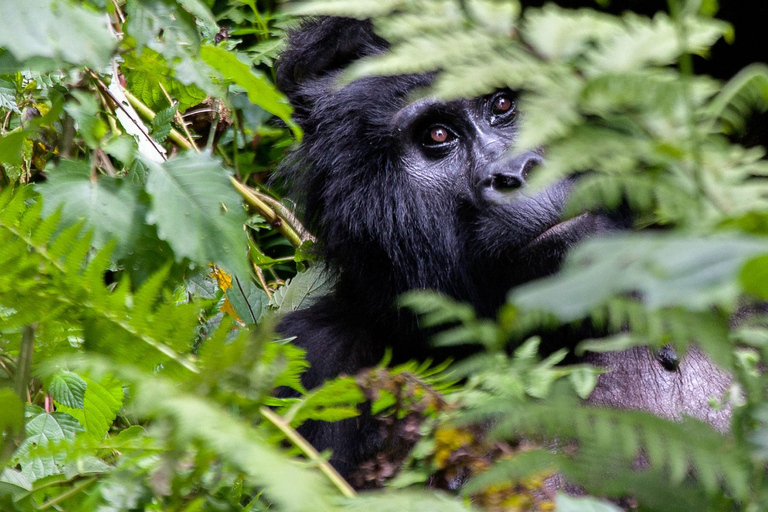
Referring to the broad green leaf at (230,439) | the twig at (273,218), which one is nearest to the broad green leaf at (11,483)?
the broad green leaf at (230,439)

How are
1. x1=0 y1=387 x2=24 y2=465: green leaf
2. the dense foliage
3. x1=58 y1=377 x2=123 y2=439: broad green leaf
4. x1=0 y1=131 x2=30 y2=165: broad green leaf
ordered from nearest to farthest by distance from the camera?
the dense foliage → x1=0 y1=387 x2=24 y2=465: green leaf → x1=0 y1=131 x2=30 y2=165: broad green leaf → x1=58 y1=377 x2=123 y2=439: broad green leaf

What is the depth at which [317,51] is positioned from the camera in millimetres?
2760

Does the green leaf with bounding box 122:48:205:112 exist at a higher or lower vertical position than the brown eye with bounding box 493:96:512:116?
higher

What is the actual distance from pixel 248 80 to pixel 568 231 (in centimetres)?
94

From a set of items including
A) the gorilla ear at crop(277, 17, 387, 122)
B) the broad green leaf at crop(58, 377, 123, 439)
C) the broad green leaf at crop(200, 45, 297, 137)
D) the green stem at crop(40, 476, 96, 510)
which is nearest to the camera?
the green stem at crop(40, 476, 96, 510)

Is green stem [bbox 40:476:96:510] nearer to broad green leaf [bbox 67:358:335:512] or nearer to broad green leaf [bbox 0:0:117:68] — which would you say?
broad green leaf [bbox 67:358:335:512]

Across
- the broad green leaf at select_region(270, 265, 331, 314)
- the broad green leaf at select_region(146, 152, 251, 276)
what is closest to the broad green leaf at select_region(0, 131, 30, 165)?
the broad green leaf at select_region(146, 152, 251, 276)

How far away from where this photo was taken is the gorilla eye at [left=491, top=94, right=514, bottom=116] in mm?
2584

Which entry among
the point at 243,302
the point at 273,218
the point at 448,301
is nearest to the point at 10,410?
the point at 448,301

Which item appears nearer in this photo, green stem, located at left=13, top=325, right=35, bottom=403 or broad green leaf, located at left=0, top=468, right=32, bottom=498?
broad green leaf, located at left=0, top=468, right=32, bottom=498

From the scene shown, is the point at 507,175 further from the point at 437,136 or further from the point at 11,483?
the point at 11,483

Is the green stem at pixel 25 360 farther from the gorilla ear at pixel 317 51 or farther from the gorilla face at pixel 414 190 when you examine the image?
the gorilla ear at pixel 317 51

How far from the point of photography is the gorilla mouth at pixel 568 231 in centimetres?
219

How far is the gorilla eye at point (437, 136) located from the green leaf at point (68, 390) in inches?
46.3
